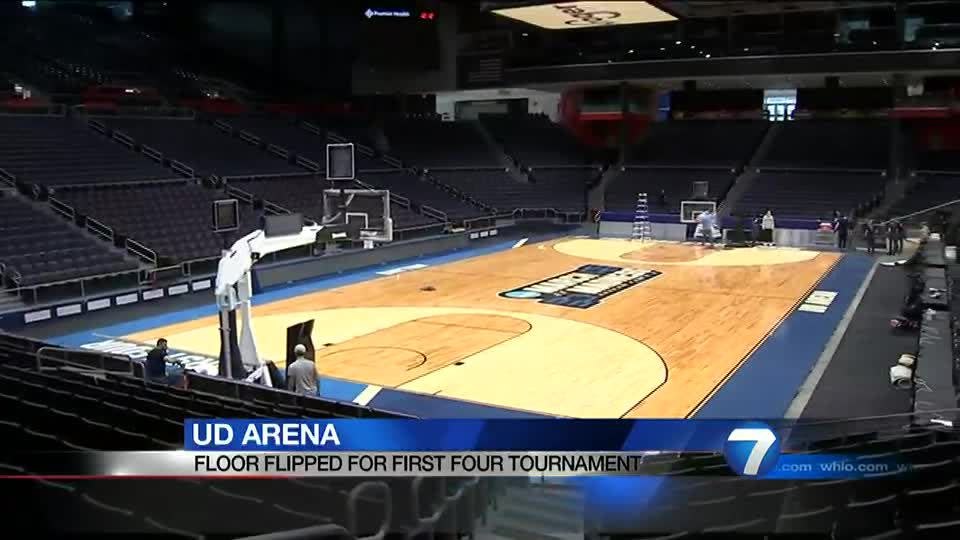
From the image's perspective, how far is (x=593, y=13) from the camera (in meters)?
11.3

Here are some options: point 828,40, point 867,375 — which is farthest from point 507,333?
point 828,40

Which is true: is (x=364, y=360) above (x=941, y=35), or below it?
below

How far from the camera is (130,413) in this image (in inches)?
211

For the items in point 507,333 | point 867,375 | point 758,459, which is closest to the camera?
point 758,459

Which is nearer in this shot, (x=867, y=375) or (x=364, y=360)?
(x=867, y=375)

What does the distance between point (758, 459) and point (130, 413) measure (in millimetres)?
3929

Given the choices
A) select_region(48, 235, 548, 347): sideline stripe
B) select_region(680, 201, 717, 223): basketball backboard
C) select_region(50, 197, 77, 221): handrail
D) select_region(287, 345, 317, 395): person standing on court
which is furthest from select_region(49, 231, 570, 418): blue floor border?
select_region(680, 201, 717, 223): basketball backboard

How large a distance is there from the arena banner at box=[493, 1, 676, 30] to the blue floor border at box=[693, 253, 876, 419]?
15.3 ft

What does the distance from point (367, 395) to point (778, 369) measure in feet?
18.1

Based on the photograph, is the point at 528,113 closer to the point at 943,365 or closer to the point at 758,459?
the point at 943,365

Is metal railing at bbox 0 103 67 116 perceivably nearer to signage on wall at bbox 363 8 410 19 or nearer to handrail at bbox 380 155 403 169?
signage on wall at bbox 363 8 410 19

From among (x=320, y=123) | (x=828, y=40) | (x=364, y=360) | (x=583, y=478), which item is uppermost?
(x=828, y=40)

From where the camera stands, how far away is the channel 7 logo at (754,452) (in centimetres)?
450

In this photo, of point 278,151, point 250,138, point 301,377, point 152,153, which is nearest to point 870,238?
point 278,151
